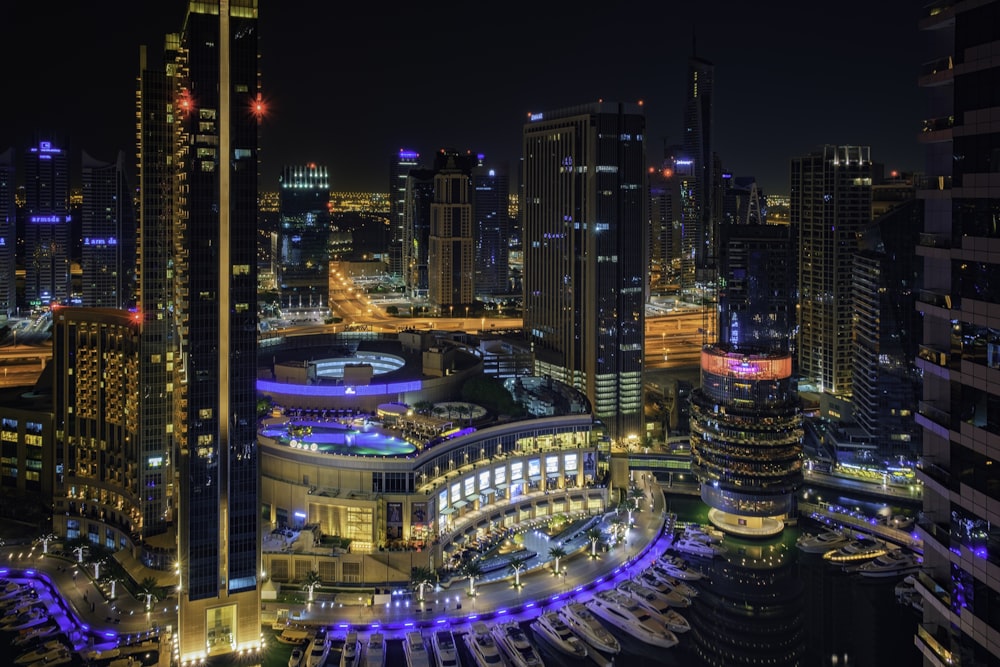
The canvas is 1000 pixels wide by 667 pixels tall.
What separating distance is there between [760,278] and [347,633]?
54.8m

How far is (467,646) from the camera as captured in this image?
40.0 m

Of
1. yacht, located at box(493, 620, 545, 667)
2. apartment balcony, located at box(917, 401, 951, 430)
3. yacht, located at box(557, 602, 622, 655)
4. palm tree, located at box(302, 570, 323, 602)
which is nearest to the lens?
apartment balcony, located at box(917, 401, 951, 430)

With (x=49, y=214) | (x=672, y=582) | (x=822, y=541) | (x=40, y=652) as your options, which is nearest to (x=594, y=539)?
(x=672, y=582)

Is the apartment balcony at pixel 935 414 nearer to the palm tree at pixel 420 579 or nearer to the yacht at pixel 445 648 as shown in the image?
the yacht at pixel 445 648

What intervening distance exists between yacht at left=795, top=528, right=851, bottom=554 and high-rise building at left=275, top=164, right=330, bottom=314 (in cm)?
10178

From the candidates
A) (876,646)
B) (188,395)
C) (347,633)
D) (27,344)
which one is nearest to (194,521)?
(188,395)

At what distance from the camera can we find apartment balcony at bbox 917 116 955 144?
14.7m

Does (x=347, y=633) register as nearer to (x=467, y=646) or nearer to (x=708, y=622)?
(x=467, y=646)

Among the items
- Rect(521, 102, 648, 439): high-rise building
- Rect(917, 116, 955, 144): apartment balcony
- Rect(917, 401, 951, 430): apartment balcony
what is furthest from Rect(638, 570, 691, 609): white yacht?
Rect(917, 116, 955, 144): apartment balcony

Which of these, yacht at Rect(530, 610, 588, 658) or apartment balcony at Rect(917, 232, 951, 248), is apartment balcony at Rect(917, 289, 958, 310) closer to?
apartment balcony at Rect(917, 232, 951, 248)

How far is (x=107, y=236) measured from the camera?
111 meters

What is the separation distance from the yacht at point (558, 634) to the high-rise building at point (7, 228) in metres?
107

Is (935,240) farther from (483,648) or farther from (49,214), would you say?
(49,214)

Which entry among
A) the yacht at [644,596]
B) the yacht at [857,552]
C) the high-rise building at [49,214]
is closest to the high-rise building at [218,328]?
the yacht at [644,596]
